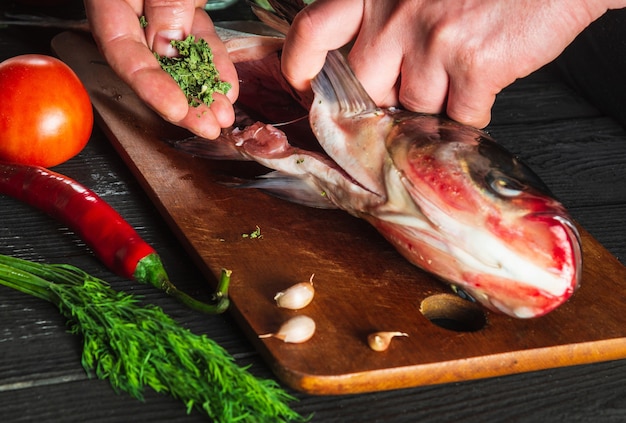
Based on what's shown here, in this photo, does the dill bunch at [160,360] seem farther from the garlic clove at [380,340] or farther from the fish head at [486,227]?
the fish head at [486,227]

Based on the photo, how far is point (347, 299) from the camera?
1.77 metres

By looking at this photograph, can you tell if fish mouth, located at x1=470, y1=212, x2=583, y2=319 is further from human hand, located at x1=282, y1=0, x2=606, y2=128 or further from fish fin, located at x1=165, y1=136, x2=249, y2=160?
fish fin, located at x1=165, y1=136, x2=249, y2=160

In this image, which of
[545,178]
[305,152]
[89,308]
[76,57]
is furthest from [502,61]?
[76,57]

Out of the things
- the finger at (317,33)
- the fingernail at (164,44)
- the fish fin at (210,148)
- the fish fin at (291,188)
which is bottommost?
the fish fin at (291,188)

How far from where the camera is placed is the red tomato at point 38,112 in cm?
210

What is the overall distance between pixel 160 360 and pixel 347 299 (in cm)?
42

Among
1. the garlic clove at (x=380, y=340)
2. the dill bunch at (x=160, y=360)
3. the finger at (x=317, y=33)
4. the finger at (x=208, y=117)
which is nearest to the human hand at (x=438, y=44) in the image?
the finger at (x=317, y=33)

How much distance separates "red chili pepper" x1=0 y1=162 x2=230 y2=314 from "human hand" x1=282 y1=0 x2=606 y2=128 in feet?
1.87

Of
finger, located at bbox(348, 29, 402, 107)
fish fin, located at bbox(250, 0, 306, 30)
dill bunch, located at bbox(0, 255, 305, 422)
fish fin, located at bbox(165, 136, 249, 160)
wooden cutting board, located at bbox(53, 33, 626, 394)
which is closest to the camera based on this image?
dill bunch, located at bbox(0, 255, 305, 422)

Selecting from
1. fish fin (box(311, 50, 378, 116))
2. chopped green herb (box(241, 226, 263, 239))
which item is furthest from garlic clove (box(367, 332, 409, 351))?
fish fin (box(311, 50, 378, 116))

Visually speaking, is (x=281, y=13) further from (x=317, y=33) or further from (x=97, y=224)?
(x=97, y=224)

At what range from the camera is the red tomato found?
82.5 inches

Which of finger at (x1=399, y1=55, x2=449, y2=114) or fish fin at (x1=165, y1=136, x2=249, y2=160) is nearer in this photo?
finger at (x1=399, y1=55, x2=449, y2=114)

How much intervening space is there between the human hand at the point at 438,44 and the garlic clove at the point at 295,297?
582 mm
